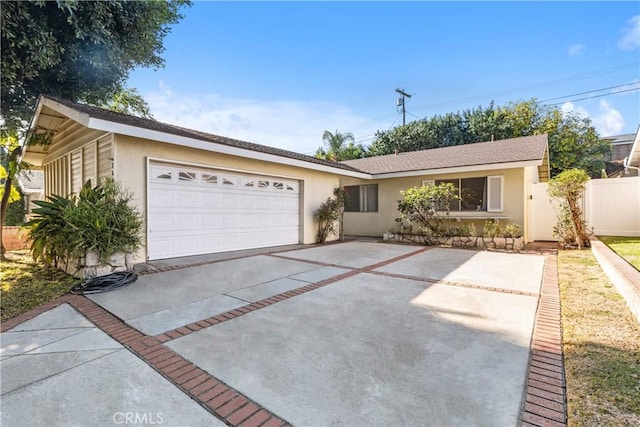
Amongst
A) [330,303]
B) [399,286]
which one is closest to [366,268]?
[399,286]

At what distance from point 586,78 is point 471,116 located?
26.0 ft

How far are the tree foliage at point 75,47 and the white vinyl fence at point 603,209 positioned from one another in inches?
551

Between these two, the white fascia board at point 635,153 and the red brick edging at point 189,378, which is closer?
the red brick edging at point 189,378

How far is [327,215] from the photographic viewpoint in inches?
444

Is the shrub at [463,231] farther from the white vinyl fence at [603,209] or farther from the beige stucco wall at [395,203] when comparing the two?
the white vinyl fence at [603,209]

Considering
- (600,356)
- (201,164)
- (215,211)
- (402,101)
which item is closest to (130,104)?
(201,164)

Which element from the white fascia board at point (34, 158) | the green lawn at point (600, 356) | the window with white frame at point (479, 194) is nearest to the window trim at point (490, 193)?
the window with white frame at point (479, 194)

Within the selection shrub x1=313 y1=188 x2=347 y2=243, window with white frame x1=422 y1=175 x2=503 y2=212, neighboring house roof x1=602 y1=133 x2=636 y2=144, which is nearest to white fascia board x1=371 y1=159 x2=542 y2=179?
window with white frame x1=422 y1=175 x2=503 y2=212

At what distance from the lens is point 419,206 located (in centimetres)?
1097

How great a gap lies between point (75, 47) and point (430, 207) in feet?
35.4

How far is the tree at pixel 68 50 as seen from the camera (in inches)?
245

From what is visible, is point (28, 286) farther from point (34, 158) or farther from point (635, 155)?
point (635, 155)

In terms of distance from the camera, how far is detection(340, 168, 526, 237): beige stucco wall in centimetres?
1091

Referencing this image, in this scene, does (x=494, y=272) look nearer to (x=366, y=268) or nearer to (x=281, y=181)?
(x=366, y=268)
